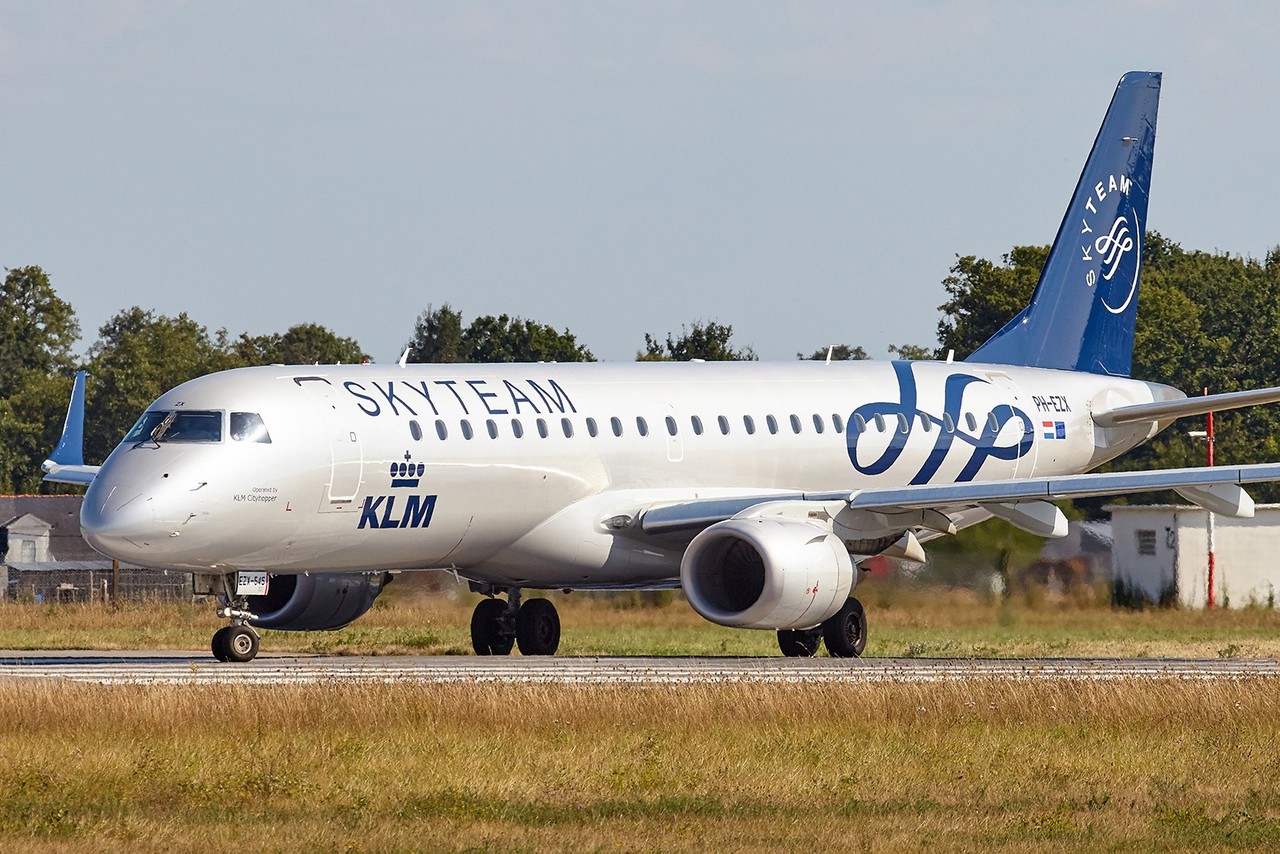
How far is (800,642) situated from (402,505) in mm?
6468

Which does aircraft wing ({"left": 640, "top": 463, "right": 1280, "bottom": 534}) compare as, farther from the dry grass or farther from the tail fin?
the tail fin

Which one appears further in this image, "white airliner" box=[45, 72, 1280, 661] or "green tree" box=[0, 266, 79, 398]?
"green tree" box=[0, 266, 79, 398]

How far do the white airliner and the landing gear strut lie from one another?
0.04 meters

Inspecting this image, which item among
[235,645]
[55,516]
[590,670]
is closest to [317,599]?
[235,645]

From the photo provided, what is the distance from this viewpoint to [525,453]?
28922 millimetres

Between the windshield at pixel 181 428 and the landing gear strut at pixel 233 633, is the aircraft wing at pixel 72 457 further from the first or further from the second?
the windshield at pixel 181 428

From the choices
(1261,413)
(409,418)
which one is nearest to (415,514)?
(409,418)

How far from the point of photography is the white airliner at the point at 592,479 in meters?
26.3

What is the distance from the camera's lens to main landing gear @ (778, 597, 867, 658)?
30.6 m

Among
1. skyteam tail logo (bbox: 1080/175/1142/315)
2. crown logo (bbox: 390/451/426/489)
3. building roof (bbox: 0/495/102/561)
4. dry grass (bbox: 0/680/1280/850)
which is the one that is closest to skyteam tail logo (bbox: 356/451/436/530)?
crown logo (bbox: 390/451/426/489)

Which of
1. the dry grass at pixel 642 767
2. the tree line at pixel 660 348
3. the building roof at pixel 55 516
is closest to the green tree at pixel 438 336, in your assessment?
the tree line at pixel 660 348

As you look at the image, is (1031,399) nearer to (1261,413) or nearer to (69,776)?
(69,776)

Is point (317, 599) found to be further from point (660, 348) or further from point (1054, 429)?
point (660, 348)

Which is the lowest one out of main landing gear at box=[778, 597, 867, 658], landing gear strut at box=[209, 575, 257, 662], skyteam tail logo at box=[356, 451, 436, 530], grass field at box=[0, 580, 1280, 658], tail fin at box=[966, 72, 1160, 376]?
grass field at box=[0, 580, 1280, 658]
